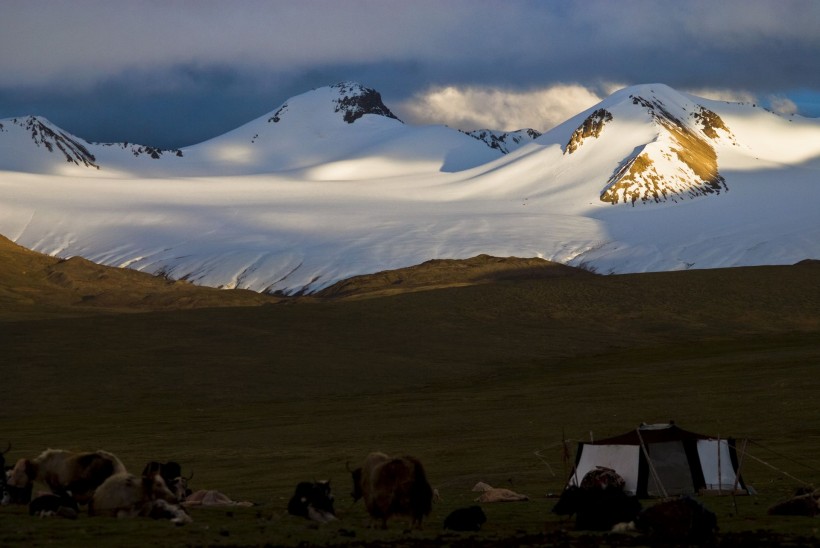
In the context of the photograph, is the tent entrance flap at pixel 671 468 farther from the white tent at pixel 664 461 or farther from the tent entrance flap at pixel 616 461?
the tent entrance flap at pixel 616 461

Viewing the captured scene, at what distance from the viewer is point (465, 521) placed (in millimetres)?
19172

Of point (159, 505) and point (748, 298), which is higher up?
point (748, 298)

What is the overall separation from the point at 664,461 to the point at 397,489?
8.03 meters

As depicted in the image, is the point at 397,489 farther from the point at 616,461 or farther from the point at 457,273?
the point at 457,273

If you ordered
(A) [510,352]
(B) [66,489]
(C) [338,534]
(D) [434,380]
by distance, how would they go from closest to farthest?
(C) [338,534], (B) [66,489], (D) [434,380], (A) [510,352]

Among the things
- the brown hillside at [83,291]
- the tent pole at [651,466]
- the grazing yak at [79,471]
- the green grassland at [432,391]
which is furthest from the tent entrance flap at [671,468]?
the brown hillside at [83,291]

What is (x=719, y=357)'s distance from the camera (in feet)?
230

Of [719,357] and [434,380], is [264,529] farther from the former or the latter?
[719,357]

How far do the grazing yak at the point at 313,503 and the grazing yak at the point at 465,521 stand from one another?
198cm

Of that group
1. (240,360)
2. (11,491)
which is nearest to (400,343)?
(240,360)

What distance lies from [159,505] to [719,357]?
179 ft

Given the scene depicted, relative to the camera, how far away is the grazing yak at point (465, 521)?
1916 cm

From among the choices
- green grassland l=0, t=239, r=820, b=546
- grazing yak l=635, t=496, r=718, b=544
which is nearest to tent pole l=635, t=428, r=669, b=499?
green grassland l=0, t=239, r=820, b=546

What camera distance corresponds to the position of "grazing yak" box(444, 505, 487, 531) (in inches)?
754
